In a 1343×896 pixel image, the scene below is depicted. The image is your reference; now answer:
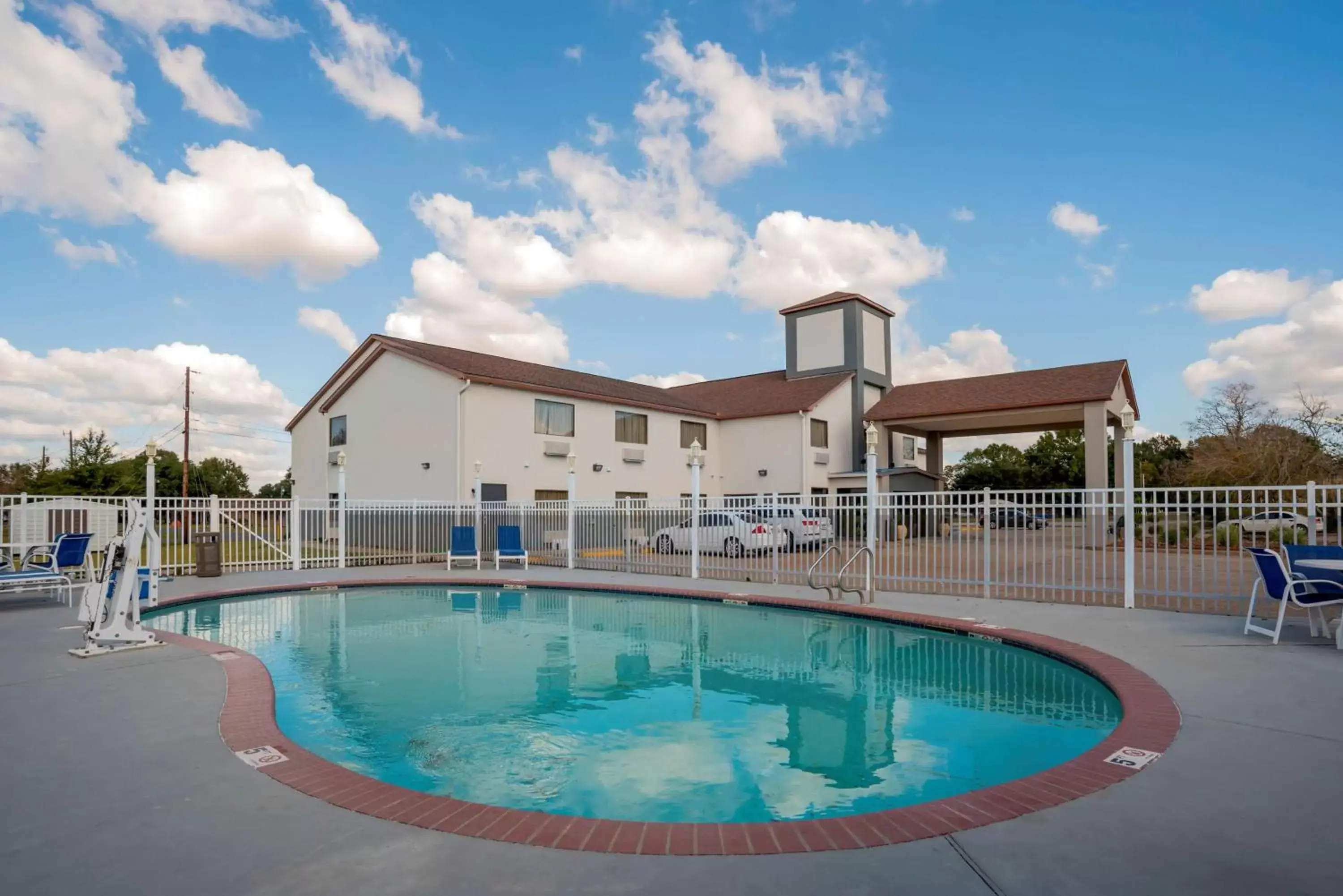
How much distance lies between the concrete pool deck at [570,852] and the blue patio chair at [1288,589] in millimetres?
2419

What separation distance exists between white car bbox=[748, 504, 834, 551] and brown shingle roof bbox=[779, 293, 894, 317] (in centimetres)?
1945

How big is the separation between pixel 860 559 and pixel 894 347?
2197 centimetres

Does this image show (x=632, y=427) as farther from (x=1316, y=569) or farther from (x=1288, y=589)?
(x=1288, y=589)

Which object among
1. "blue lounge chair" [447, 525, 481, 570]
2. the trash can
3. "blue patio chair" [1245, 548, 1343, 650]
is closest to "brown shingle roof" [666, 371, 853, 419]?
"blue lounge chair" [447, 525, 481, 570]

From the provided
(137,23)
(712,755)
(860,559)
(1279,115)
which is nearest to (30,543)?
(137,23)

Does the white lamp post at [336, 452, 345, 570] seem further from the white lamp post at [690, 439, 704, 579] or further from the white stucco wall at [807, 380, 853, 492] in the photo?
the white stucco wall at [807, 380, 853, 492]

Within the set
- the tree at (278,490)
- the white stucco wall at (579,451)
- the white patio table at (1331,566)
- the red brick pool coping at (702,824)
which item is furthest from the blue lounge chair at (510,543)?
the tree at (278,490)

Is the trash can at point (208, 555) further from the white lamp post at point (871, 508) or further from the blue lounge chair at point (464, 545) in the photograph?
the white lamp post at point (871, 508)

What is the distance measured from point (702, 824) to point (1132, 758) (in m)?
2.59

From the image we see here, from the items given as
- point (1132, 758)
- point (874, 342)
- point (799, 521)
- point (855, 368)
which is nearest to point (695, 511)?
point (799, 521)

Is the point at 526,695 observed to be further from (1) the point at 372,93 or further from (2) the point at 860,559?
(1) the point at 372,93

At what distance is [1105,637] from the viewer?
7941mm

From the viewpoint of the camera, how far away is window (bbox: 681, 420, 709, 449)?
30.4 metres

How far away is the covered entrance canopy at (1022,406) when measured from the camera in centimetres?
2461
